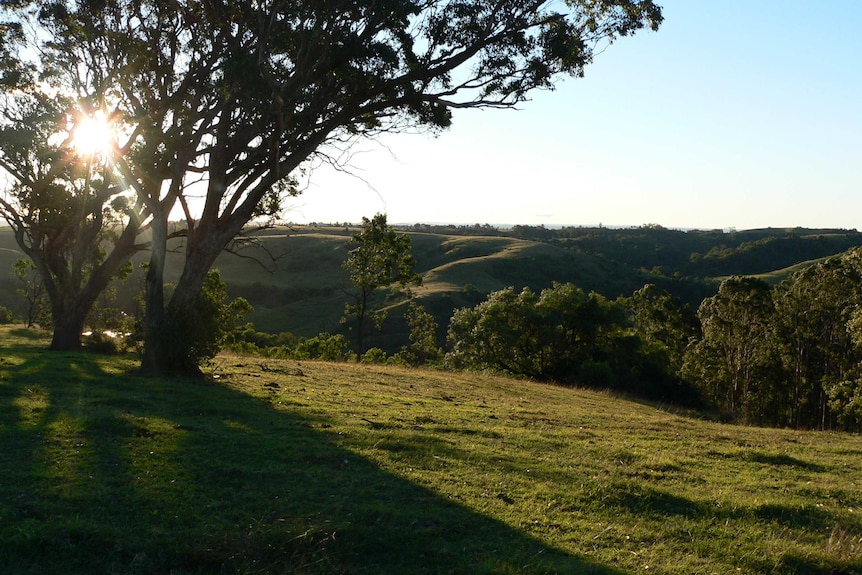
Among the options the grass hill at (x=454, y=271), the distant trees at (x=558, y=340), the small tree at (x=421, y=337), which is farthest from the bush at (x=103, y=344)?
the grass hill at (x=454, y=271)

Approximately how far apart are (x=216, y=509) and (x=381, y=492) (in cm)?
212

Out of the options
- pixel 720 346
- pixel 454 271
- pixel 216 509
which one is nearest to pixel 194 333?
pixel 216 509

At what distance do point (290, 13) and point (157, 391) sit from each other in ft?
33.4

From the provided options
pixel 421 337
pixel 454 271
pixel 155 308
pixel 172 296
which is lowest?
pixel 421 337

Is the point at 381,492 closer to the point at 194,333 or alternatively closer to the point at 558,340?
the point at 194,333

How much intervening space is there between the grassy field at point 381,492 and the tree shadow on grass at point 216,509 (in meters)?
0.03

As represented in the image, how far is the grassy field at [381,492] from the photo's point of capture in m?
7.25

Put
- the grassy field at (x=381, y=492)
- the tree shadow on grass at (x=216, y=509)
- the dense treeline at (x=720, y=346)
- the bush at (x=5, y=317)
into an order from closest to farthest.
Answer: the tree shadow on grass at (x=216, y=509) → the grassy field at (x=381, y=492) → the dense treeline at (x=720, y=346) → the bush at (x=5, y=317)

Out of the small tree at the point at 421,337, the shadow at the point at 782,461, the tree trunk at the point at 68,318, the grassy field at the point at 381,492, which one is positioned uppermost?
the tree trunk at the point at 68,318

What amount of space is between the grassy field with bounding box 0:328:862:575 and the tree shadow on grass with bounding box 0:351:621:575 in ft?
0.08

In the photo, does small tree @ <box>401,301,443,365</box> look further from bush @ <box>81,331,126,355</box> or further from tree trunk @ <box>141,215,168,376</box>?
tree trunk @ <box>141,215,168,376</box>

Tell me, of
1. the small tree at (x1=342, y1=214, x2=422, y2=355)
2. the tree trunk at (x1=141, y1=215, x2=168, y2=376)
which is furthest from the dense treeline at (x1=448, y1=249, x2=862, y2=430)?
the tree trunk at (x1=141, y1=215, x2=168, y2=376)

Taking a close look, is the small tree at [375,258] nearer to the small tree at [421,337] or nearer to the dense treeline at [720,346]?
the dense treeline at [720,346]

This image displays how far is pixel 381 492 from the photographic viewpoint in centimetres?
923
